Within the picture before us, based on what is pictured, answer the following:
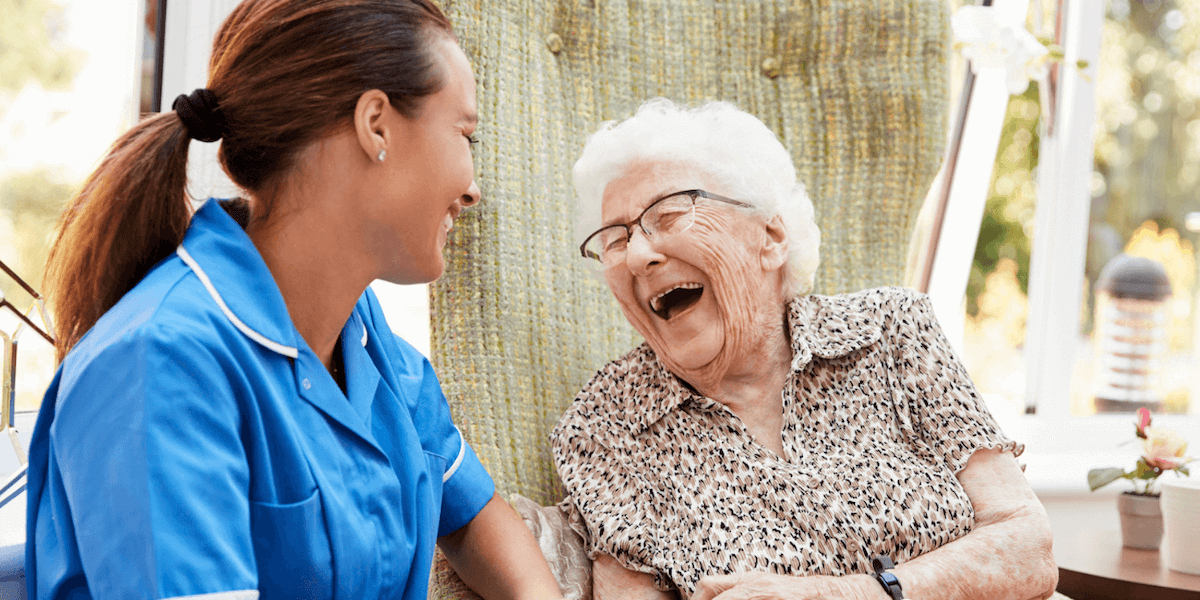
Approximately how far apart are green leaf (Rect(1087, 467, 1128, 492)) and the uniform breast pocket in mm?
1556

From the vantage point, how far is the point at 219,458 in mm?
746

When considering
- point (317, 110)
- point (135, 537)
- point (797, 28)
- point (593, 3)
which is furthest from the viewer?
point (797, 28)

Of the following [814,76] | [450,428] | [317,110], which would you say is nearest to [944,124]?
[814,76]

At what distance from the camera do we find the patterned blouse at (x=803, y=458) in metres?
1.22

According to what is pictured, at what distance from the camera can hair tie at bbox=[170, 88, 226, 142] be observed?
87 cm

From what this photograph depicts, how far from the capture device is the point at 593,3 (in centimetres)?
170

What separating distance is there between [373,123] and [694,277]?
0.61 meters

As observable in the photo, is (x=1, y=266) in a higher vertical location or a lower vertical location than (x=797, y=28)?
lower

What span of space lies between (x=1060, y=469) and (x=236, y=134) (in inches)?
104

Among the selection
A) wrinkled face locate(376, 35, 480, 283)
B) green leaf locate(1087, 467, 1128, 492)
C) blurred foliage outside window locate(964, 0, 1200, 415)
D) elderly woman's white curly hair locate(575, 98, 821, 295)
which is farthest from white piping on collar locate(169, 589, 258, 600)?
blurred foliage outside window locate(964, 0, 1200, 415)

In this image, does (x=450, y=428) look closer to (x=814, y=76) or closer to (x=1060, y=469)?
(x=814, y=76)

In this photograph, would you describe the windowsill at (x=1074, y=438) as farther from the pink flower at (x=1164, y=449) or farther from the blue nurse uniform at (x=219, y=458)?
the blue nurse uniform at (x=219, y=458)

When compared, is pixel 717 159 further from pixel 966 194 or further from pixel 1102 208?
pixel 1102 208

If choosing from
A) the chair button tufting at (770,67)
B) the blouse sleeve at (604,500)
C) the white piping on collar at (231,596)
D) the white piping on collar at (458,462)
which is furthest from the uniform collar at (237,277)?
the chair button tufting at (770,67)
